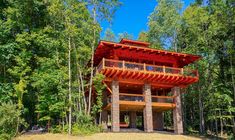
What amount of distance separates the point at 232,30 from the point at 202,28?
36.3 ft

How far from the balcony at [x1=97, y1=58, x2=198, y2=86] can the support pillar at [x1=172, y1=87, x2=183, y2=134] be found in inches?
33.3

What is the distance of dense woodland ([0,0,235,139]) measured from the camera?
23969mm

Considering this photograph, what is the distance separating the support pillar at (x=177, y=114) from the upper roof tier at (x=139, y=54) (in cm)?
297

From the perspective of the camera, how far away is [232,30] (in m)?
22.8

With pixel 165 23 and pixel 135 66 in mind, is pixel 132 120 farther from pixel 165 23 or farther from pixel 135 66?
pixel 165 23

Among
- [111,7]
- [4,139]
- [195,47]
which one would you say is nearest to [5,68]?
[4,139]

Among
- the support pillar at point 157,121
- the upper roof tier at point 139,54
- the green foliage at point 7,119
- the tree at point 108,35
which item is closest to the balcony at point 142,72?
the upper roof tier at point 139,54

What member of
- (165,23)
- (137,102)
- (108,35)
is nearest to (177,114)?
(137,102)

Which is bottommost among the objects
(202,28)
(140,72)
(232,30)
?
(140,72)

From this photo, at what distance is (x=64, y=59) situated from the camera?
27.6 m

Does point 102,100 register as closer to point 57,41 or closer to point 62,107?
point 62,107

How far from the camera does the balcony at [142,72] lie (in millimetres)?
24594

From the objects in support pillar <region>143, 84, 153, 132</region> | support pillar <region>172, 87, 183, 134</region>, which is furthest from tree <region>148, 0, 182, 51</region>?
support pillar <region>143, 84, 153, 132</region>

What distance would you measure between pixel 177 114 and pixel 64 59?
12.5 m
